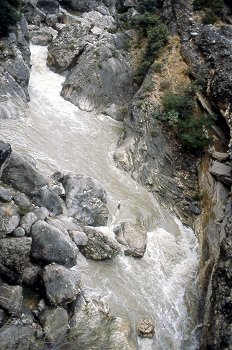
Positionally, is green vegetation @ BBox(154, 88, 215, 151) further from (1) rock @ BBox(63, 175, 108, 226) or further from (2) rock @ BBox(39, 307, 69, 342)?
(2) rock @ BBox(39, 307, 69, 342)

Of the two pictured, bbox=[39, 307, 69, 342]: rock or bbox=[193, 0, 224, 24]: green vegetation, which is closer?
bbox=[39, 307, 69, 342]: rock

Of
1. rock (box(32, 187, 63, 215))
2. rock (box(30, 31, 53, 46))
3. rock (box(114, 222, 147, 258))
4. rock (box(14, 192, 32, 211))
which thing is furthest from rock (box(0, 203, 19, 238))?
rock (box(30, 31, 53, 46))

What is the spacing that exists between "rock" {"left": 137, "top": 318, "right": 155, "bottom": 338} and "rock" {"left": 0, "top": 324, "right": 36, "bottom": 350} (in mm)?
4167

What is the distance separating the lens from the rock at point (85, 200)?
1598 centimetres

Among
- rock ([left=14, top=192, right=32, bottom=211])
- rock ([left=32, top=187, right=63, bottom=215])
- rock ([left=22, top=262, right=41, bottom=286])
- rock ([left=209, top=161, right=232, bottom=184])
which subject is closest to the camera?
rock ([left=22, top=262, right=41, bottom=286])

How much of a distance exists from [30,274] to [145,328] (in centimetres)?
445

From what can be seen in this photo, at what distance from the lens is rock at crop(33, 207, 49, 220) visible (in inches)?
532

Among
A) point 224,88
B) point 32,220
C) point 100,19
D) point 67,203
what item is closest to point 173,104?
point 224,88

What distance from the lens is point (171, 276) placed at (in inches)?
624

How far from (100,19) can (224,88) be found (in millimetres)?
17290

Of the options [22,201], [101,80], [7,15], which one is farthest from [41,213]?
[101,80]

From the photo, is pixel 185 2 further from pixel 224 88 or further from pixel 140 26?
pixel 224 88

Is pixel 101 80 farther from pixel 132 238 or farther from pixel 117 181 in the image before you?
pixel 132 238

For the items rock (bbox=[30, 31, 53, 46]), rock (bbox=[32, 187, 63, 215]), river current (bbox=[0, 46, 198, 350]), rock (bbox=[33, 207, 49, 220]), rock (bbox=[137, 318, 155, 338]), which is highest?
rock (bbox=[33, 207, 49, 220])
